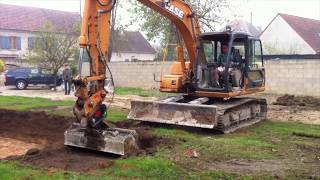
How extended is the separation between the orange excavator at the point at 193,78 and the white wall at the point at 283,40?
2934 cm

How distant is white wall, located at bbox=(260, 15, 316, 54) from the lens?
42.9 meters

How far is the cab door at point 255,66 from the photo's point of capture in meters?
12.9

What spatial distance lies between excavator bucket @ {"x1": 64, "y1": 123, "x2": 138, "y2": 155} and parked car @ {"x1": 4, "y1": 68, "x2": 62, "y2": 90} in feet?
67.9

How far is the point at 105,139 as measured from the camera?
366 inches

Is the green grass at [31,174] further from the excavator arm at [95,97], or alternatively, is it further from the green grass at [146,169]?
the excavator arm at [95,97]

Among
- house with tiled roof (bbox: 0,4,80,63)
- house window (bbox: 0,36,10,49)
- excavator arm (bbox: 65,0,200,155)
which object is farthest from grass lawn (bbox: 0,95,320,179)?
house window (bbox: 0,36,10,49)

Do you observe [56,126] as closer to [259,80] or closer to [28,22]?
[259,80]

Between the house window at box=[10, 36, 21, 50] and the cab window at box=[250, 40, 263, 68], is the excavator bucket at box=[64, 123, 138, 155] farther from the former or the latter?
the house window at box=[10, 36, 21, 50]

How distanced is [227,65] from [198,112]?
1513 millimetres

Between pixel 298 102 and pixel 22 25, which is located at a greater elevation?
pixel 22 25

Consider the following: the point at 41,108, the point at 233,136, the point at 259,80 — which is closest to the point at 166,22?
the point at 41,108

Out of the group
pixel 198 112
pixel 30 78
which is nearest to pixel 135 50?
pixel 30 78

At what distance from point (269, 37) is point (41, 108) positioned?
33.5 m

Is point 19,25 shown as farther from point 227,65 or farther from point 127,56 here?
point 227,65
